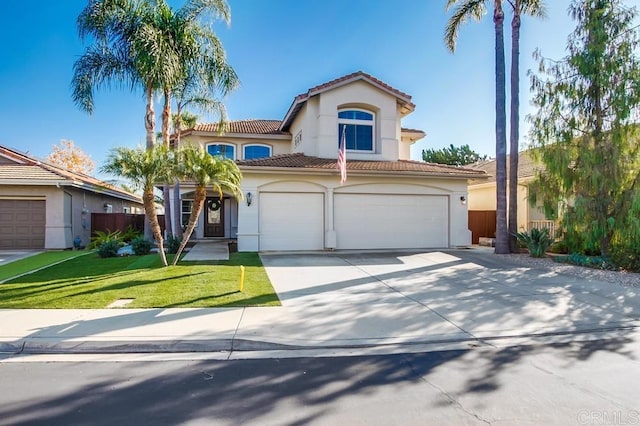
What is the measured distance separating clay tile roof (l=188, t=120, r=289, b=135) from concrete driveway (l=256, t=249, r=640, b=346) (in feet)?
38.9

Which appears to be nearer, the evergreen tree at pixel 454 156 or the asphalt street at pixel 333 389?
the asphalt street at pixel 333 389

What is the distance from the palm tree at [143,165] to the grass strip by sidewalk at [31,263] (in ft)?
13.2

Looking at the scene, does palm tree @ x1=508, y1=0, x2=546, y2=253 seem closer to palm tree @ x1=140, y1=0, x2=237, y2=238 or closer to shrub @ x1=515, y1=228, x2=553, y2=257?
shrub @ x1=515, y1=228, x2=553, y2=257

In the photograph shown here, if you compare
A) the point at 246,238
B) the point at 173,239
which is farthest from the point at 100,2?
the point at 246,238

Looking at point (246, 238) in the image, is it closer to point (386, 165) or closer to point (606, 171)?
point (386, 165)

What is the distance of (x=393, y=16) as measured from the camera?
45.3ft

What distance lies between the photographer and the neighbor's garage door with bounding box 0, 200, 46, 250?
51.8 feet

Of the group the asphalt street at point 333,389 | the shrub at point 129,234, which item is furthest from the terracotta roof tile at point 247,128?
the asphalt street at point 333,389

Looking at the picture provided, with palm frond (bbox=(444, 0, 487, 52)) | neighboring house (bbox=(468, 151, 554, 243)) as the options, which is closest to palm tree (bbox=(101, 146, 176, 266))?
palm frond (bbox=(444, 0, 487, 52))

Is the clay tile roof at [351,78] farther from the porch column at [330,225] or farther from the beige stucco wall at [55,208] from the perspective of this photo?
the beige stucco wall at [55,208]

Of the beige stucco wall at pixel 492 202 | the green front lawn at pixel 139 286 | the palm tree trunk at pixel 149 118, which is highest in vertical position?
the palm tree trunk at pixel 149 118

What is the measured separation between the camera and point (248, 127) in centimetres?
2272

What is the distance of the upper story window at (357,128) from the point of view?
17359 millimetres

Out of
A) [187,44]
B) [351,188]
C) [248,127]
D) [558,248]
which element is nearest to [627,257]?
[558,248]
